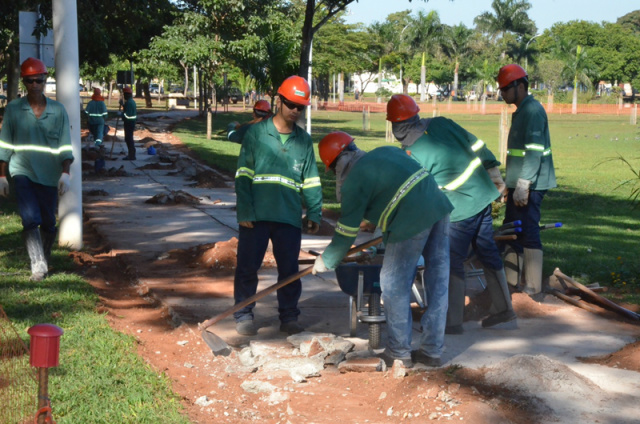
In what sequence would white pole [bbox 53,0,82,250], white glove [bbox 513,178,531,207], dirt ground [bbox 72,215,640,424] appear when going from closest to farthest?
dirt ground [bbox 72,215,640,424]
white glove [bbox 513,178,531,207]
white pole [bbox 53,0,82,250]

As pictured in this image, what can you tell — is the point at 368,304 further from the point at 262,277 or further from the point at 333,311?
the point at 262,277

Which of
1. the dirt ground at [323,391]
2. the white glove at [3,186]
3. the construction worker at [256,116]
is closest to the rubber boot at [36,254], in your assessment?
the white glove at [3,186]

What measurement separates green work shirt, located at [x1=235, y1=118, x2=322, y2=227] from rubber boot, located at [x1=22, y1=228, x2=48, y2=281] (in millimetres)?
2506

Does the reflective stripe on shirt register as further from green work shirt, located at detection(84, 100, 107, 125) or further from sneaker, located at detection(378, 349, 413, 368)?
green work shirt, located at detection(84, 100, 107, 125)

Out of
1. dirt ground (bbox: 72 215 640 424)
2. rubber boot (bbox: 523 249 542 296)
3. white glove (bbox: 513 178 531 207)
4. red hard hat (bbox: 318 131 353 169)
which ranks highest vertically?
red hard hat (bbox: 318 131 353 169)

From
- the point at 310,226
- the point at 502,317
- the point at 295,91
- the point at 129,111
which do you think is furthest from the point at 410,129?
the point at 129,111

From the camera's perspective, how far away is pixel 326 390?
18.4 ft

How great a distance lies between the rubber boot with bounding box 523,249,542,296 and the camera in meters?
8.03

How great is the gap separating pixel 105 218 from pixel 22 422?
8786mm

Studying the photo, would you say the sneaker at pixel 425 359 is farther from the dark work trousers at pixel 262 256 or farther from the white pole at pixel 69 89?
the white pole at pixel 69 89

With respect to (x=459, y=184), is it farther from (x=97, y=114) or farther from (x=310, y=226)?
(x=97, y=114)

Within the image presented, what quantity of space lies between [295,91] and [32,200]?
3.10 m

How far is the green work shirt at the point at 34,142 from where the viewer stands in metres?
7.93

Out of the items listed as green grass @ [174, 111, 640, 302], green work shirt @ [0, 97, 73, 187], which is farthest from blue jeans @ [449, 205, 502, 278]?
green work shirt @ [0, 97, 73, 187]
